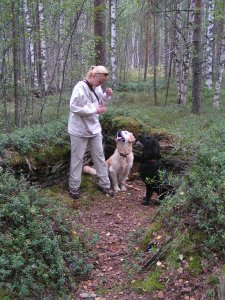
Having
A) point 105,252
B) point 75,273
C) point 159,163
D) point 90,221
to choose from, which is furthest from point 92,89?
point 75,273

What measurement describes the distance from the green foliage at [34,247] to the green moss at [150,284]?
718 mm

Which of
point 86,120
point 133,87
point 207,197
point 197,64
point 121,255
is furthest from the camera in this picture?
point 133,87

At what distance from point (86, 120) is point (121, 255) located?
274cm

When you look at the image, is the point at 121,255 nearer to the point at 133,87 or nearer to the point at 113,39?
the point at 113,39

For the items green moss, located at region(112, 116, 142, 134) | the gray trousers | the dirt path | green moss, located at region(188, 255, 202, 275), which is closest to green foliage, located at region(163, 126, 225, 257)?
green moss, located at region(188, 255, 202, 275)

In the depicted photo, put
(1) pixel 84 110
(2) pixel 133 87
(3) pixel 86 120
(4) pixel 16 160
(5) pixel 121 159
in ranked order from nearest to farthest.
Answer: (4) pixel 16 160 < (1) pixel 84 110 < (3) pixel 86 120 < (5) pixel 121 159 < (2) pixel 133 87

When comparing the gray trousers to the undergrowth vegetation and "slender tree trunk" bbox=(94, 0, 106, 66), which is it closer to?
the undergrowth vegetation

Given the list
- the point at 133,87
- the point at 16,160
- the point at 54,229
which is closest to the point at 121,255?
the point at 54,229

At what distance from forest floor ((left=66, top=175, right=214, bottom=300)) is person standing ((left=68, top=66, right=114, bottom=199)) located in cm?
56

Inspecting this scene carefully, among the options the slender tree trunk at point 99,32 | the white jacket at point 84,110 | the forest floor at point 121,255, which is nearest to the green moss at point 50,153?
the white jacket at point 84,110

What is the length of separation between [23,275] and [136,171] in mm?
5111

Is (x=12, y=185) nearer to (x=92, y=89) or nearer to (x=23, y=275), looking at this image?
(x=23, y=275)

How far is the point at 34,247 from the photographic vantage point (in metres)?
4.23

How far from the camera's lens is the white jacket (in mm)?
6461
